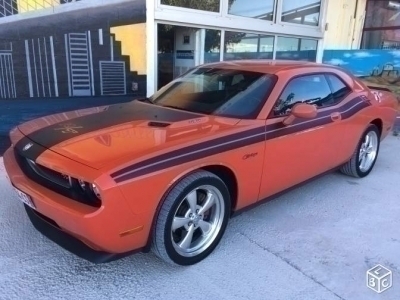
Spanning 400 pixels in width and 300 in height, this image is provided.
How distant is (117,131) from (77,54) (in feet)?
11.0

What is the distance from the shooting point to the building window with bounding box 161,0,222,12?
6234mm

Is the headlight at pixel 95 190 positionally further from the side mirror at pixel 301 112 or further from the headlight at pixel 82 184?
the side mirror at pixel 301 112

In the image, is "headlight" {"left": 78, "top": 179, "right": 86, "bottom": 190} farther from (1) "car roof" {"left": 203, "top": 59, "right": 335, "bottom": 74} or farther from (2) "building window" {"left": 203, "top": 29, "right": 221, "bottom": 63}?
(2) "building window" {"left": 203, "top": 29, "right": 221, "bottom": 63}

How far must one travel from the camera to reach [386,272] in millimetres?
2633

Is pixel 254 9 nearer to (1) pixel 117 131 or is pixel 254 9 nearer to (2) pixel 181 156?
(1) pixel 117 131

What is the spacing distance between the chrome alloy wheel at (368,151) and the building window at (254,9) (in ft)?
13.0

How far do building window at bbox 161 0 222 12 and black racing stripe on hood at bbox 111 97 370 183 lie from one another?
379 centimetres

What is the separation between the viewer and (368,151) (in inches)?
185

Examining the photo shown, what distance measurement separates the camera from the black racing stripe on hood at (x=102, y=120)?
102 inches

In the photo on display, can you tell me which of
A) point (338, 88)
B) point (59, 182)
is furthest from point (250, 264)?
point (338, 88)

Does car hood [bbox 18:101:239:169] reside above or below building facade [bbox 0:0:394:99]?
below

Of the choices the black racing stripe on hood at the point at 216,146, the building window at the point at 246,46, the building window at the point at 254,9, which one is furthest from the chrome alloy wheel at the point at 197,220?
the building window at the point at 254,9

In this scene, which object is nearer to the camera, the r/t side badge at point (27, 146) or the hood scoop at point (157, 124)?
the r/t side badge at point (27, 146)

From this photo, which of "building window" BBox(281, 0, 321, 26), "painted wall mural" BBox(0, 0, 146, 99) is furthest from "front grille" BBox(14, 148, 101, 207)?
"building window" BBox(281, 0, 321, 26)
